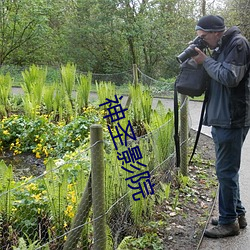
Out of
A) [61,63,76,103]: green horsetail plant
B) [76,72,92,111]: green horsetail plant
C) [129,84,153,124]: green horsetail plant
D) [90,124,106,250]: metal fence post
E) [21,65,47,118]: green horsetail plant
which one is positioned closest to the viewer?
[90,124,106,250]: metal fence post

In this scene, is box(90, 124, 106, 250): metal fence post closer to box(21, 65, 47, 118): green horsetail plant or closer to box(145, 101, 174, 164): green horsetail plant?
box(145, 101, 174, 164): green horsetail plant

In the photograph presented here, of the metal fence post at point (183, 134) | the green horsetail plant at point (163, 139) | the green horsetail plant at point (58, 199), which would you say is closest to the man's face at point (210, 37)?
the green horsetail plant at point (163, 139)

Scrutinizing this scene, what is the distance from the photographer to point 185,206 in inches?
155

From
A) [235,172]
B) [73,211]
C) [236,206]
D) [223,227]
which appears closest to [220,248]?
[223,227]

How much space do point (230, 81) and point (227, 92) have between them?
175mm

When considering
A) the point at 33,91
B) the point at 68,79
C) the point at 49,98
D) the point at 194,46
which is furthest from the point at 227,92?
the point at 68,79

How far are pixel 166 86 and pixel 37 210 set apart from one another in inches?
336

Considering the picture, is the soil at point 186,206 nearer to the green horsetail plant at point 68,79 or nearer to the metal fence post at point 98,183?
the metal fence post at point 98,183

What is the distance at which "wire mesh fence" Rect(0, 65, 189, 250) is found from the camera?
250 cm

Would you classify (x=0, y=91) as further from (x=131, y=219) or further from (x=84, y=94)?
(x=131, y=219)

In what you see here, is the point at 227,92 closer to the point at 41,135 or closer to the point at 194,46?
the point at 194,46

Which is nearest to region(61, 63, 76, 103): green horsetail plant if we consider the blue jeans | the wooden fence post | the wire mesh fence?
the wire mesh fence

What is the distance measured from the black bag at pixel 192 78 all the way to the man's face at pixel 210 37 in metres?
0.19

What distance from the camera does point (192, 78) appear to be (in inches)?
123
